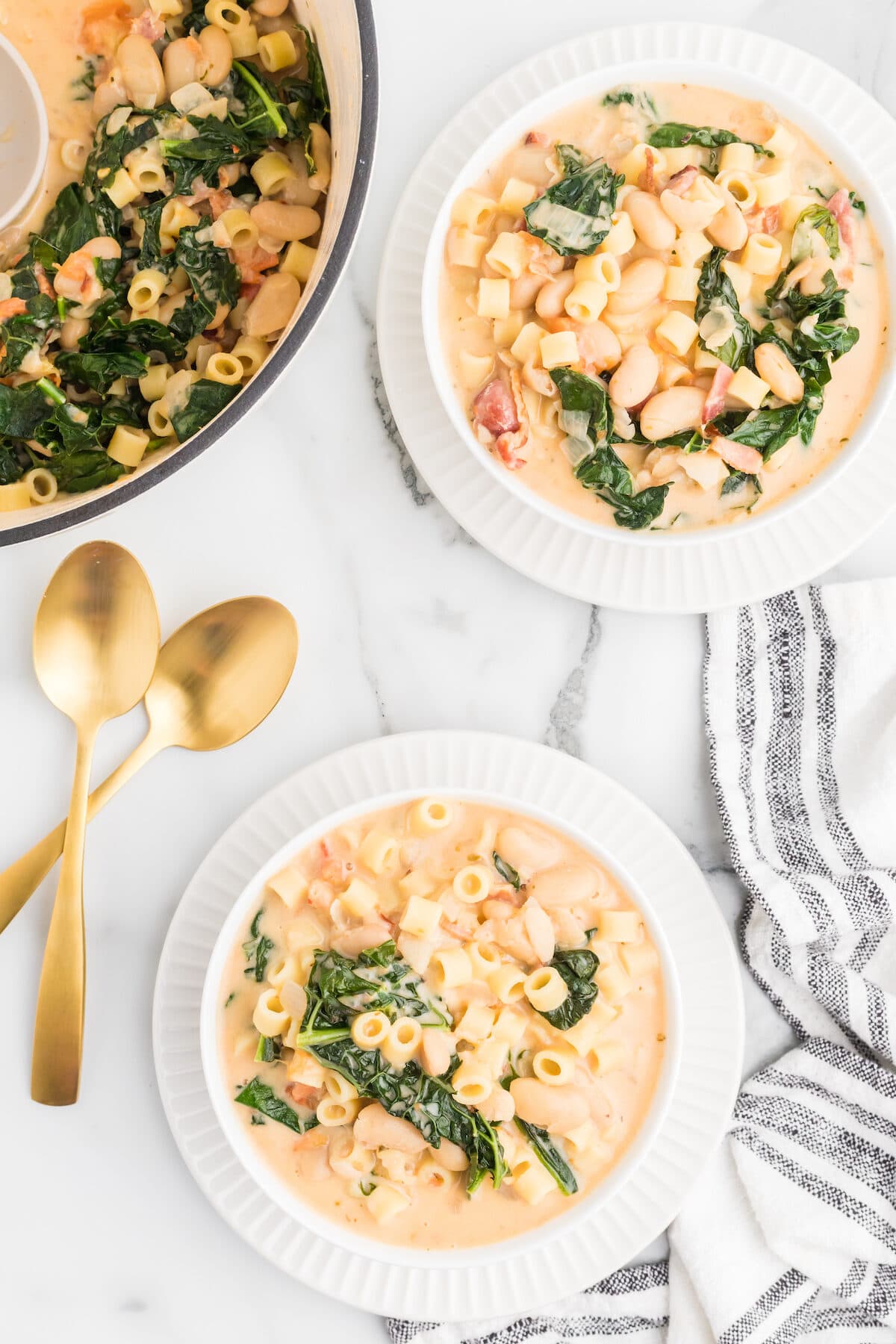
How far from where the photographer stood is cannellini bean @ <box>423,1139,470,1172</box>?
76.9 inches

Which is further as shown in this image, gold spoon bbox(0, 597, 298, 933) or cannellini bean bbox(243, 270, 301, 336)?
gold spoon bbox(0, 597, 298, 933)

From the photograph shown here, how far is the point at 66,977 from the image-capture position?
2109mm

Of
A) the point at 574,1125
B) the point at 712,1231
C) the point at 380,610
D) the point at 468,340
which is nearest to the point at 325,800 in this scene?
the point at 380,610

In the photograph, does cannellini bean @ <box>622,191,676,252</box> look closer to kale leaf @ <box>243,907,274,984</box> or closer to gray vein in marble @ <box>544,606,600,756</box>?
gray vein in marble @ <box>544,606,600,756</box>

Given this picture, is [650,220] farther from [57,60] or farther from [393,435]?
[57,60]

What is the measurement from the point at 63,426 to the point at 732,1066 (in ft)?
5.61

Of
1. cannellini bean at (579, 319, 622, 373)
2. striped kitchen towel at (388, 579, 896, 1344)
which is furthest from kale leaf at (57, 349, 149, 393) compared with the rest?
striped kitchen towel at (388, 579, 896, 1344)

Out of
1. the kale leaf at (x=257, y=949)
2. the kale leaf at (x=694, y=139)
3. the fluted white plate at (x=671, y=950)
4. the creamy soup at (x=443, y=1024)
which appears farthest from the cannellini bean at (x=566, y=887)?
the kale leaf at (x=694, y=139)

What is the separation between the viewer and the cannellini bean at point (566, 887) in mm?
1953

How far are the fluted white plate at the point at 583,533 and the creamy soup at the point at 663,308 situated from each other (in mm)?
151

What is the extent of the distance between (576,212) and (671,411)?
1.17ft

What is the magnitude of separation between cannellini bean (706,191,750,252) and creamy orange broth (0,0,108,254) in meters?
1.08

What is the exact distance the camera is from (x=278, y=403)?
216cm

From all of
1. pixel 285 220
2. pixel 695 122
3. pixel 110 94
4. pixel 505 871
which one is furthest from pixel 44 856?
pixel 695 122
